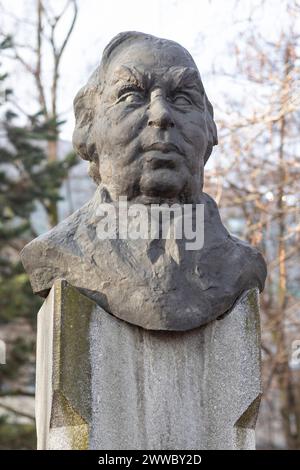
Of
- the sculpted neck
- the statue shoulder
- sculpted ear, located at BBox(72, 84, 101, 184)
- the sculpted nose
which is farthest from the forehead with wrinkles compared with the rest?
the statue shoulder

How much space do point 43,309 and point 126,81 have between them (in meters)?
1.38

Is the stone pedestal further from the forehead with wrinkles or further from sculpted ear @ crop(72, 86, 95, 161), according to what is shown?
the forehead with wrinkles

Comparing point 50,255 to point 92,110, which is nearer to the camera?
point 50,255

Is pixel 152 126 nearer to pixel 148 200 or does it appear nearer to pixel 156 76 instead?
pixel 156 76

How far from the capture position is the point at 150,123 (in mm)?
5027

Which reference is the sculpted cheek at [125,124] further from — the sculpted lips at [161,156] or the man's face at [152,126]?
the sculpted lips at [161,156]

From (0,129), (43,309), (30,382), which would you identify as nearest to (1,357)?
(30,382)

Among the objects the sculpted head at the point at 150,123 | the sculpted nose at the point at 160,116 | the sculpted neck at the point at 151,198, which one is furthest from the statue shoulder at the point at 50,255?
the sculpted nose at the point at 160,116

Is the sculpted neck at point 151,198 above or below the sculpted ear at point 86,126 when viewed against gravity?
below

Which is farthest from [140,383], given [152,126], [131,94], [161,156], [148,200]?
[131,94]

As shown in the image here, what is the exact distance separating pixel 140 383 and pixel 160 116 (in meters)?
1.46

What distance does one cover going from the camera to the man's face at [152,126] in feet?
16.5

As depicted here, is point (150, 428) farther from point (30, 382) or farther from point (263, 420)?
point (263, 420)
